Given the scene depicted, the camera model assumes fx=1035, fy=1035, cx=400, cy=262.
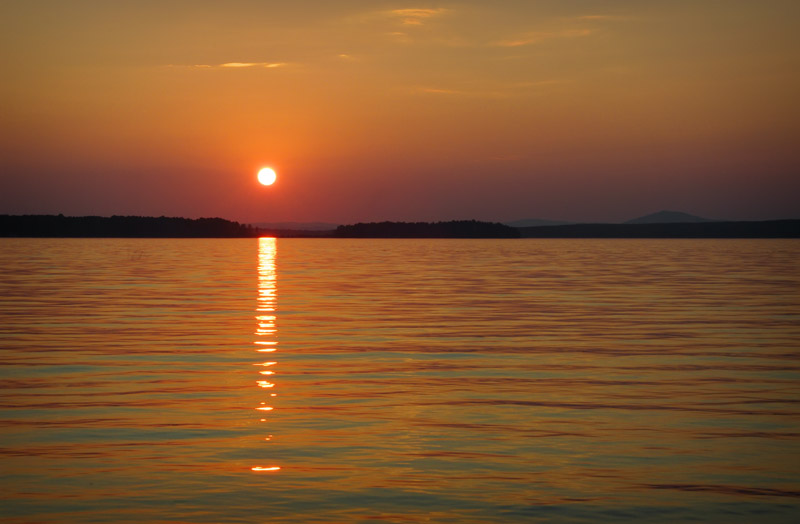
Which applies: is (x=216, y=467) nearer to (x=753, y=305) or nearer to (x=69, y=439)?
(x=69, y=439)

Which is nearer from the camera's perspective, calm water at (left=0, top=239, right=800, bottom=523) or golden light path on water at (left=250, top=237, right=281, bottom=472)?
calm water at (left=0, top=239, right=800, bottom=523)

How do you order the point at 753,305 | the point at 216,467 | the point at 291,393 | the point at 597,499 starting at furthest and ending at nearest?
1. the point at 753,305
2. the point at 291,393
3. the point at 216,467
4. the point at 597,499

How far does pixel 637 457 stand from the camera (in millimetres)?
11609

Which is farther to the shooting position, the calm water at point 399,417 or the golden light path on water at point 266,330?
the golden light path on water at point 266,330

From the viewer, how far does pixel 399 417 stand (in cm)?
1385

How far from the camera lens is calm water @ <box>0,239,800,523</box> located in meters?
9.87

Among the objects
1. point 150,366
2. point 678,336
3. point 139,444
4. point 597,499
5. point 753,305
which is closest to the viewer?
point 597,499

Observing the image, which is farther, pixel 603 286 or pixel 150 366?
pixel 603 286

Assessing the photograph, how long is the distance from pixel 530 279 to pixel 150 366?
110 ft

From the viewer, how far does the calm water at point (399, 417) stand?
987cm

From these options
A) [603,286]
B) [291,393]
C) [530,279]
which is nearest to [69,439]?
[291,393]

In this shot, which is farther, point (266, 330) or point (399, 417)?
point (266, 330)

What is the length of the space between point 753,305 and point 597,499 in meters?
25.2

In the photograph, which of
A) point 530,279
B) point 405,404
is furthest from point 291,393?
point 530,279
